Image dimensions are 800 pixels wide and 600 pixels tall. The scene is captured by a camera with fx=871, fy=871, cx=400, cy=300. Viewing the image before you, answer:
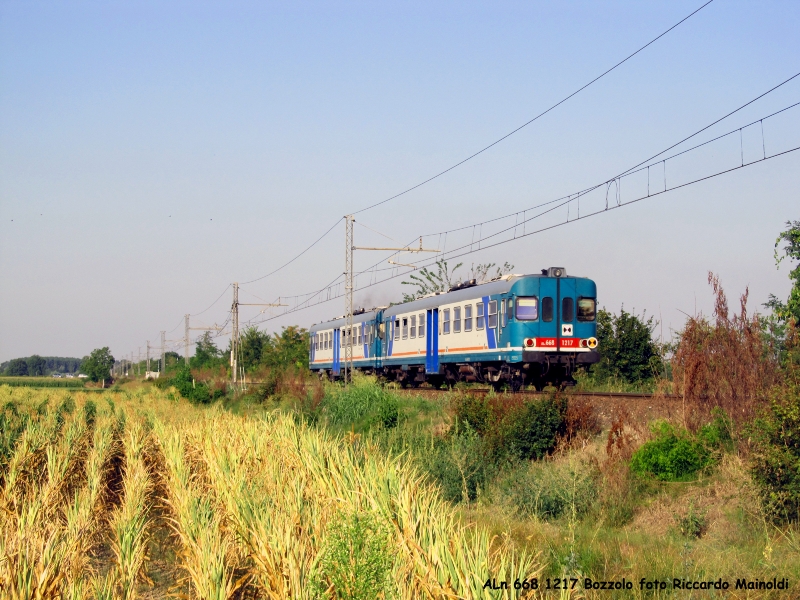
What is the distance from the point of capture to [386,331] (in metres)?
34.2

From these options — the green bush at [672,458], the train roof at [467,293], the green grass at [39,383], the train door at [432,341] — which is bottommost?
the green grass at [39,383]

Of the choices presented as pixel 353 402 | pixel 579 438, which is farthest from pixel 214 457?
pixel 353 402

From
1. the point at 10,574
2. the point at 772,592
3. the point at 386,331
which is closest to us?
the point at 10,574

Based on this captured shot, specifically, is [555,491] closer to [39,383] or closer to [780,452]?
[780,452]

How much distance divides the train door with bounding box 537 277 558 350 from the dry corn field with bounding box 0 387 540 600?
31.8 feet

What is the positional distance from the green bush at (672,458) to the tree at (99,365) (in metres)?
105

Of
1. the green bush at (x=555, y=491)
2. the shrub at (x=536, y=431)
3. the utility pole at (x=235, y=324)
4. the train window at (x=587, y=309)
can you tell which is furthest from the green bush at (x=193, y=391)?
the green bush at (x=555, y=491)

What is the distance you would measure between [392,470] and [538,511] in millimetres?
3970

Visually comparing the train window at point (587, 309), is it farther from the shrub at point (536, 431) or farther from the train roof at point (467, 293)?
the shrub at point (536, 431)

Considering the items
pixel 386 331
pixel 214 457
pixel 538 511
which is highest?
pixel 386 331

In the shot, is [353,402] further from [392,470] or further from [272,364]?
[272,364]

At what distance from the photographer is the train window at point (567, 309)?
22.9 metres

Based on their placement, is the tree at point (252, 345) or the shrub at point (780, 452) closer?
the shrub at point (780, 452)

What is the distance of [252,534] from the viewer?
770 cm
